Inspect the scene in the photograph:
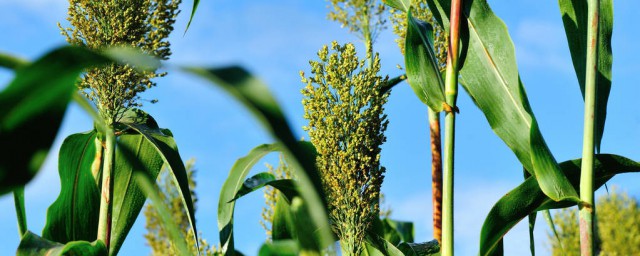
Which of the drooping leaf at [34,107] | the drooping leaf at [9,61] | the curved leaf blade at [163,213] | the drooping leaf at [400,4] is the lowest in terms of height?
the curved leaf blade at [163,213]

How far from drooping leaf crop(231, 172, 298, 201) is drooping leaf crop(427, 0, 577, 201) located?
2.55ft

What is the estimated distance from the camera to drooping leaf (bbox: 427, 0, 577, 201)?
8.27ft

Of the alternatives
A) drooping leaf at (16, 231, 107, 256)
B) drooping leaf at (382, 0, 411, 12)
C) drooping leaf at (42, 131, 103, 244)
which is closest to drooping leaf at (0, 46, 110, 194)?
drooping leaf at (16, 231, 107, 256)

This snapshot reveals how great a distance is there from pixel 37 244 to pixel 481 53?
1.62 m

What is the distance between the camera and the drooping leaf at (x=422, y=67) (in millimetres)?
2451

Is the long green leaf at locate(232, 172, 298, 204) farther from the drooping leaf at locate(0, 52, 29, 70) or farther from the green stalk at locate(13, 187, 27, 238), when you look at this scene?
the drooping leaf at locate(0, 52, 29, 70)

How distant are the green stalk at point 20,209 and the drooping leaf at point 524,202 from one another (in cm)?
147

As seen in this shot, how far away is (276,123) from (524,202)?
2.20 metres

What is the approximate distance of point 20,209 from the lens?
5.24 ft

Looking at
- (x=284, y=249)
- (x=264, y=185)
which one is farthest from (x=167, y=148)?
(x=284, y=249)

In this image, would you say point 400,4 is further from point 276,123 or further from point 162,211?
point 276,123

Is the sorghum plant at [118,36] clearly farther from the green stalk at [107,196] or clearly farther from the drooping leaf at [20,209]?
the drooping leaf at [20,209]

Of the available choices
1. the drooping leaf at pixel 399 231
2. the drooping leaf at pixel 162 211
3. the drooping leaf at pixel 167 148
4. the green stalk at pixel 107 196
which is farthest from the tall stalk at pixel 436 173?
the drooping leaf at pixel 162 211

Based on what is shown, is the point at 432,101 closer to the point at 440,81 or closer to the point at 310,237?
the point at 440,81
